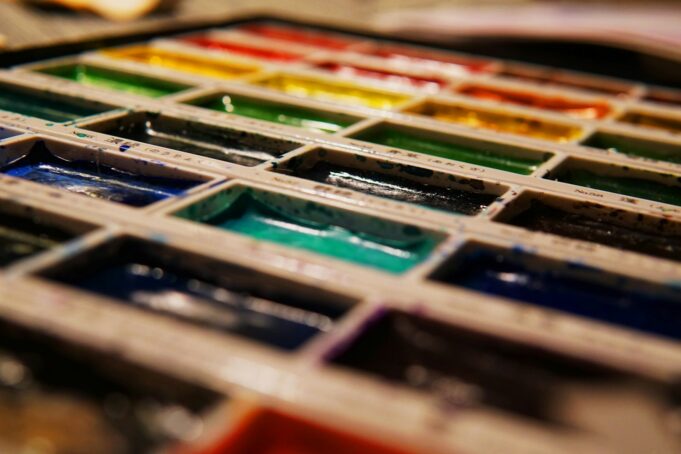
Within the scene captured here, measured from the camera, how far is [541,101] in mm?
3273

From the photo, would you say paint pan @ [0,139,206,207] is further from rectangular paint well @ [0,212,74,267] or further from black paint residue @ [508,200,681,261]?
black paint residue @ [508,200,681,261]

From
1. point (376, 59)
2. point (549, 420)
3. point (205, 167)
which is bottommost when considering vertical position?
point (549, 420)

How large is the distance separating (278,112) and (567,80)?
1.51 m

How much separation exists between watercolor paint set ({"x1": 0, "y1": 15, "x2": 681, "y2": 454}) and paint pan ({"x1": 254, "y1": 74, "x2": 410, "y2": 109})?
217 millimetres

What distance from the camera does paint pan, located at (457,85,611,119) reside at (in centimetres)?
320

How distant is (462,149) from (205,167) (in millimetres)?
950

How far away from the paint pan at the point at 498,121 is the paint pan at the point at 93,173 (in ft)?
3.74

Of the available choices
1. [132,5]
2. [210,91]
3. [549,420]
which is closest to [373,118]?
[210,91]

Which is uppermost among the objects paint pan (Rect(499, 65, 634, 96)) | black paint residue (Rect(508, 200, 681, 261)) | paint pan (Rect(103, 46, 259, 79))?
paint pan (Rect(499, 65, 634, 96))

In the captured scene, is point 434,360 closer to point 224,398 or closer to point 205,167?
point 224,398

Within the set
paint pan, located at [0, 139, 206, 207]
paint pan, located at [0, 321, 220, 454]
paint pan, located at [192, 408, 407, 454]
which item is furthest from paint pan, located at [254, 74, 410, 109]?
paint pan, located at [192, 408, 407, 454]

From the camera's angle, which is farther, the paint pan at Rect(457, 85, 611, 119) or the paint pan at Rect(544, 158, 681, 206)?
the paint pan at Rect(457, 85, 611, 119)

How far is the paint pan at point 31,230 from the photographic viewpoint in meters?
1.66

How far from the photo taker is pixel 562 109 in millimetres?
3238
